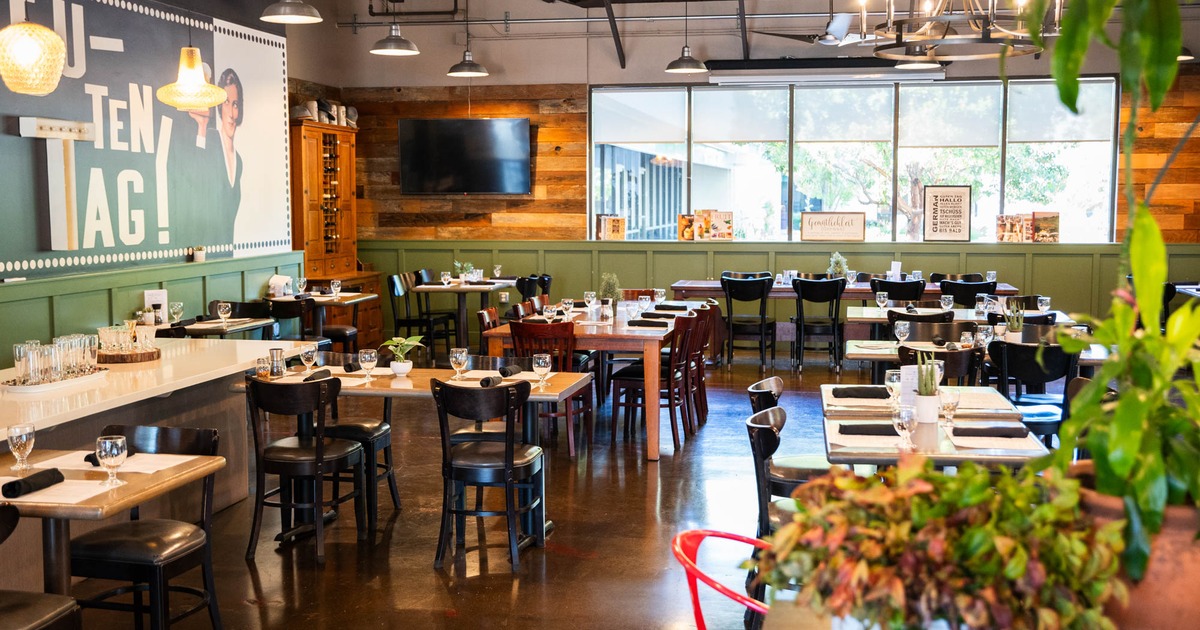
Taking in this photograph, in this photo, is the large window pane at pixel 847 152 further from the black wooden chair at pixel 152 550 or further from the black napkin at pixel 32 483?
the black napkin at pixel 32 483

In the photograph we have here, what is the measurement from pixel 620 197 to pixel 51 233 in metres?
6.65

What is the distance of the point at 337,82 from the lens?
42.3 feet

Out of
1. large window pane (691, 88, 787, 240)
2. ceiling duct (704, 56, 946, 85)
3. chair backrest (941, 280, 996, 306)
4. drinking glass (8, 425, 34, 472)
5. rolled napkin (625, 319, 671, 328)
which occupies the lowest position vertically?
drinking glass (8, 425, 34, 472)

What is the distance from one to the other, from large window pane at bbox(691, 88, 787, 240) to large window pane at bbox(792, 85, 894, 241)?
0.23 metres

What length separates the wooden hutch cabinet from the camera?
11.3 meters

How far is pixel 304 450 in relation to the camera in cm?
514

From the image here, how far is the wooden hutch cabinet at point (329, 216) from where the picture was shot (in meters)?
11.3

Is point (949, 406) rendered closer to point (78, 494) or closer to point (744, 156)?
point (78, 494)

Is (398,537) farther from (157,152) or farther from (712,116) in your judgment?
(712,116)

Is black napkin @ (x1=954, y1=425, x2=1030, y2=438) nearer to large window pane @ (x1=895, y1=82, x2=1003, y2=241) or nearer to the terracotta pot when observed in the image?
the terracotta pot

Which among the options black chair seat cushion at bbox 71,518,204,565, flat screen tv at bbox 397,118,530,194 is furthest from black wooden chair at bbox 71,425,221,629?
flat screen tv at bbox 397,118,530,194

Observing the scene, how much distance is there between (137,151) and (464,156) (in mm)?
4633

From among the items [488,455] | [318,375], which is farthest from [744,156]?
[488,455]

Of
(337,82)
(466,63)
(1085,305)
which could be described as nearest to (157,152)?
(466,63)
